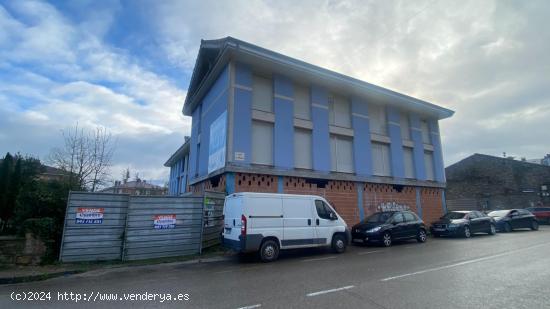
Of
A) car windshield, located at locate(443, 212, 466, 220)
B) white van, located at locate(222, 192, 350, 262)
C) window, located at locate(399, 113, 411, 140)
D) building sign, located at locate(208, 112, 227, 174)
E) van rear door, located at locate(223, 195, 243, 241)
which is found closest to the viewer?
white van, located at locate(222, 192, 350, 262)

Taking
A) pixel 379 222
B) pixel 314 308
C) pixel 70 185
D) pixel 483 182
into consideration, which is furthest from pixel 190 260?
pixel 483 182

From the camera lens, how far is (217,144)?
14.0m

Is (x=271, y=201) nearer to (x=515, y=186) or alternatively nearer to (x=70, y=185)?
(x=70, y=185)

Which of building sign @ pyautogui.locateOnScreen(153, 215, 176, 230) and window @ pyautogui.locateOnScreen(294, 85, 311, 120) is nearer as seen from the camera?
building sign @ pyautogui.locateOnScreen(153, 215, 176, 230)

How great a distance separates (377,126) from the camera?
18.7 m

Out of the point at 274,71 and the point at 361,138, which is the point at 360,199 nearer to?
the point at 361,138

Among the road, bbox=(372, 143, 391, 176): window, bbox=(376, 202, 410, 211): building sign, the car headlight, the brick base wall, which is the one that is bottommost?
the road

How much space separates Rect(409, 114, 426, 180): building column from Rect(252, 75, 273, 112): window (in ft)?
38.2

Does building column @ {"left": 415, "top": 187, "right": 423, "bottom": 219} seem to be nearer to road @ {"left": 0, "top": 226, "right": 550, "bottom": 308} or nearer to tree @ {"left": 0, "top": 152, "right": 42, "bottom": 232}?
road @ {"left": 0, "top": 226, "right": 550, "bottom": 308}

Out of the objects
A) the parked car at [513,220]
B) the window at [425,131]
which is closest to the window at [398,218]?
the parked car at [513,220]

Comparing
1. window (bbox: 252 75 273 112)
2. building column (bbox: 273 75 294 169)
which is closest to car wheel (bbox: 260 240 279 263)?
building column (bbox: 273 75 294 169)

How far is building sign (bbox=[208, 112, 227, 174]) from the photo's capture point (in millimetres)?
13180

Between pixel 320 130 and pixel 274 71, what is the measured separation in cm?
408

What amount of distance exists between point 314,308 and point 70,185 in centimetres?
974
